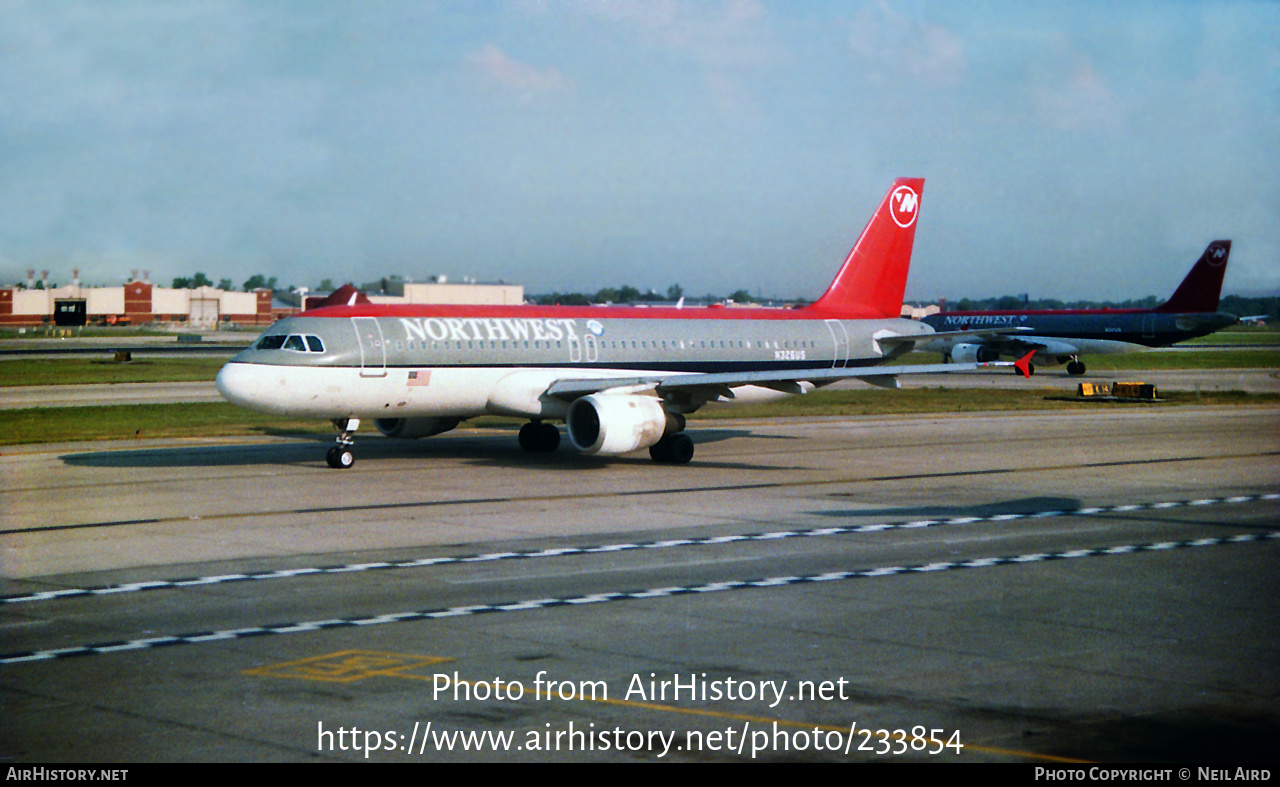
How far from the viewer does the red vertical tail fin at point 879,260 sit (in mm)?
41031

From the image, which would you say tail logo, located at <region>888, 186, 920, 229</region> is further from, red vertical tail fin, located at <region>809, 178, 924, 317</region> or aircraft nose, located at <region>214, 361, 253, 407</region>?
aircraft nose, located at <region>214, 361, 253, 407</region>

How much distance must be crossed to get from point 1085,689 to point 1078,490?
16.4 m

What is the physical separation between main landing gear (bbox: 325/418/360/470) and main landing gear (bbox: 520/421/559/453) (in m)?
5.58

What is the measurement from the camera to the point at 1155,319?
81000mm

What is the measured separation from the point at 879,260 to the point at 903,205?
1.95 metres

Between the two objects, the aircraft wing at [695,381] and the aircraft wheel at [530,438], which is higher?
the aircraft wing at [695,381]

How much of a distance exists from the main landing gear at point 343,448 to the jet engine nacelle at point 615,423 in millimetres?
5250

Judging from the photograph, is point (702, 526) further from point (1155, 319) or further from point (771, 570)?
point (1155, 319)

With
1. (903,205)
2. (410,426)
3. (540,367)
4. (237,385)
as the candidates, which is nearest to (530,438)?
(540,367)

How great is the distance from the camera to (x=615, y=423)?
29906 mm

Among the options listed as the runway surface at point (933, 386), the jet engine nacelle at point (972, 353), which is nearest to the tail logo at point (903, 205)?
the runway surface at point (933, 386)

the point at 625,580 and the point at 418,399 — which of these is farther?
the point at 418,399

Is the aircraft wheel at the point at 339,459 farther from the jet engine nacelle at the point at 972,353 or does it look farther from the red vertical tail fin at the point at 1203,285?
the red vertical tail fin at the point at 1203,285

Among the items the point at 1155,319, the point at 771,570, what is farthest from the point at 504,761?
the point at 1155,319
